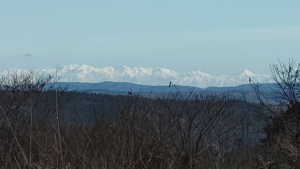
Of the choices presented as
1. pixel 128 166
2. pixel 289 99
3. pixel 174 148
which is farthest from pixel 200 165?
pixel 289 99

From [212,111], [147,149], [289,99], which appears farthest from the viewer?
[212,111]

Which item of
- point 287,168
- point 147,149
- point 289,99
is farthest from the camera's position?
point 289,99

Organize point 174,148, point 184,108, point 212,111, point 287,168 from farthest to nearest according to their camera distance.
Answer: point 212,111 → point 184,108 → point 287,168 → point 174,148

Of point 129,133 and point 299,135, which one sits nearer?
point 129,133

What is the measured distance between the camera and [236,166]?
7.98 meters

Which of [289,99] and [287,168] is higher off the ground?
[289,99]

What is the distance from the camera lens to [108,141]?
7887mm

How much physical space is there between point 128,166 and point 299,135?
7106 mm

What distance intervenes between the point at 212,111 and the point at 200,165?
13774 millimetres

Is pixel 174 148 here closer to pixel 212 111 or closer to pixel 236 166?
pixel 236 166

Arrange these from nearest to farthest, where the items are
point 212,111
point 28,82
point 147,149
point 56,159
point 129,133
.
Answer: point 56,159 < point 129,133 < point 147,149 < point 212,111 < point 28,82

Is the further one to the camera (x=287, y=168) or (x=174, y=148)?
(x=287, y=168)

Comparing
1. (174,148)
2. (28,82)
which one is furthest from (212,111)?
(28,82)

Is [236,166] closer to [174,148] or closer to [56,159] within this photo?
[174,148]
